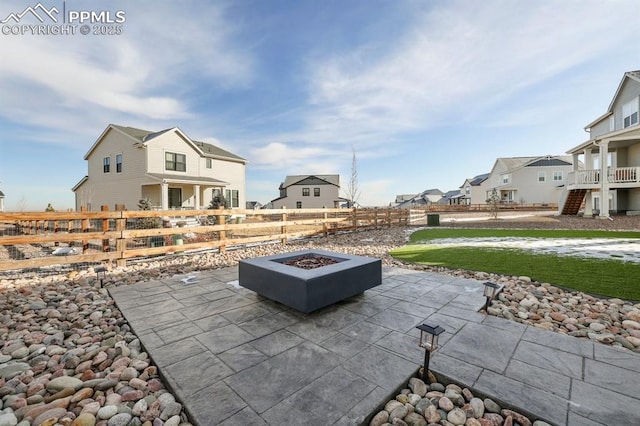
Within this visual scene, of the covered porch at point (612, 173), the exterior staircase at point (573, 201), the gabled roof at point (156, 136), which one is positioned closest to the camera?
the covered porch at point (612, 173)

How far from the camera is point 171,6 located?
666cm

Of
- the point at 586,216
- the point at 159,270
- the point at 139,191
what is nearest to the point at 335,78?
the point at 159,270

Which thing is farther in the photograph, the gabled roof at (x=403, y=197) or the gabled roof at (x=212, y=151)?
the gabled roof at (x=403, y=197)

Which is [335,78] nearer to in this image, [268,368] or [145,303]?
[145,303]

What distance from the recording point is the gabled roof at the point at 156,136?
1677 cm

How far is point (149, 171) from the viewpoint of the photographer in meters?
A: 16.3

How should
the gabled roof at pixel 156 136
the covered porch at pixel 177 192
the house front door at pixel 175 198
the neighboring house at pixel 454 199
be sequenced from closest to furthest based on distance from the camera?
the covered porch at pixel 177 192 < the gabled roof at pixel 156 136 < the house front door at pixel 175 198 < the neighboring house at pixel 454 199

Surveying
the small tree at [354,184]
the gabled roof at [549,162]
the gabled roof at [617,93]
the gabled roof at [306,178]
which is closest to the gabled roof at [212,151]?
the small tree at [354,184]

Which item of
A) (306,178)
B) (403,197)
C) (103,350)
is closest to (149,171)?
(103,350)

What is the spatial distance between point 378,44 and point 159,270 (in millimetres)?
9533

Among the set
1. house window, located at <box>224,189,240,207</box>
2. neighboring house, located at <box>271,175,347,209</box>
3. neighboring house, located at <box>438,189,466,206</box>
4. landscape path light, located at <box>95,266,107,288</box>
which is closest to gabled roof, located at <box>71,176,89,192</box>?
house window, located at <box>224,189,240,207</box>

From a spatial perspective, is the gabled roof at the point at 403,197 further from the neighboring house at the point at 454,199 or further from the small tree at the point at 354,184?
the small tree at the point at 354,184

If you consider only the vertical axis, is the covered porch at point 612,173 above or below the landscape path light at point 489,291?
above

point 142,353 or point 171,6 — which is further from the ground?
point 171,6
